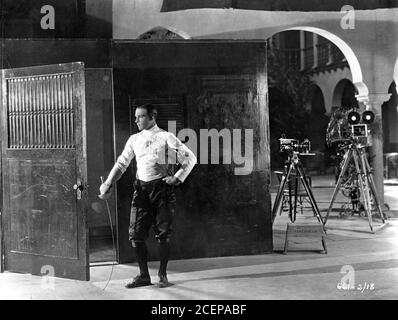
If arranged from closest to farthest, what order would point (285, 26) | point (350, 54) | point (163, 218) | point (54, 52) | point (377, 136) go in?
point (163, 218) < point (54, 52) < point (285, 26) < point (350, 54) < point (377, 136)

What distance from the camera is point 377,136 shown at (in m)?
11.1

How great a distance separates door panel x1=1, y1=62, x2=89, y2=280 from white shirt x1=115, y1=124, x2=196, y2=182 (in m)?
0.59

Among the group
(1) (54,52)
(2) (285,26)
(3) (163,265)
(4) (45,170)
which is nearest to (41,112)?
(4) (45,170)

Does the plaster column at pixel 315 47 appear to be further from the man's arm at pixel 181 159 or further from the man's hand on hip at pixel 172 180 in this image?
the man's hand on hip at pixel 172 180

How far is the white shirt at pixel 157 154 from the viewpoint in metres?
6.12

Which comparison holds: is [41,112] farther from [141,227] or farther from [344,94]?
[344,94]

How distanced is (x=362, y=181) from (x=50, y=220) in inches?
198

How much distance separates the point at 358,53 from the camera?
10.5 metres

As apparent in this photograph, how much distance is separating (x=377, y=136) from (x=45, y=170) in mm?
6494

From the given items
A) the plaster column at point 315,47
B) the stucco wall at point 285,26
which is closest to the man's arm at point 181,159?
the stucco wall at point 285,26

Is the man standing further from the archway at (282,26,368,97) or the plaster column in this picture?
the plaster column

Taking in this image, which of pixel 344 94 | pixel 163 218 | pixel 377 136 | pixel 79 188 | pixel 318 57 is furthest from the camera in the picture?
pixel 318 57

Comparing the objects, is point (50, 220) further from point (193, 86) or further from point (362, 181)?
point (362, 181)
